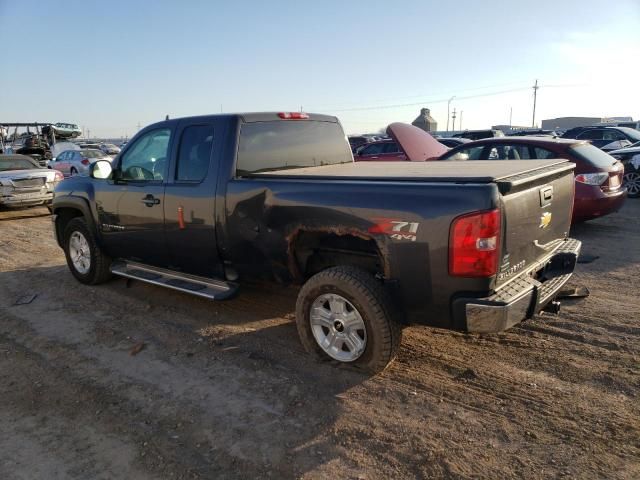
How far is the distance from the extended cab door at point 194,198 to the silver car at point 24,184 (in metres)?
8.89

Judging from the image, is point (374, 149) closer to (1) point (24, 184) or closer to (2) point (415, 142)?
(2) point (415, 142)

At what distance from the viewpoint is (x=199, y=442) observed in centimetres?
295

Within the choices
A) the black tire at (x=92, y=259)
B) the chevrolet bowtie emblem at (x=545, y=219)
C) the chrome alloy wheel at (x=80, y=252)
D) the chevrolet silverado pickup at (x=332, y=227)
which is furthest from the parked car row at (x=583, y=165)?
the chrome alloy wheel at (x=80, y=252)

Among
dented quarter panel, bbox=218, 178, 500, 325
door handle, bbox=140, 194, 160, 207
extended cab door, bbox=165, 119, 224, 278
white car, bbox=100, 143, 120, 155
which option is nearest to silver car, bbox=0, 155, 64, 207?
door handle, bbox=140, 194, 160, 207

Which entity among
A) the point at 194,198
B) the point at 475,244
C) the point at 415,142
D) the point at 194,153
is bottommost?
the point at 475,244

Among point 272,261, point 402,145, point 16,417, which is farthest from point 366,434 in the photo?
point 402,145

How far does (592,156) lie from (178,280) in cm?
659

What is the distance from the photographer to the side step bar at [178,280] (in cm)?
442

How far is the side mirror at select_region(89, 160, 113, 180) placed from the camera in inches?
211

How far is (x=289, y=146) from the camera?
476cm

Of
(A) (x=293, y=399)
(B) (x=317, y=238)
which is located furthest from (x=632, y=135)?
(A) (x=293, y=399)

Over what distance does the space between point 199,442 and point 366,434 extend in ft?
3.30

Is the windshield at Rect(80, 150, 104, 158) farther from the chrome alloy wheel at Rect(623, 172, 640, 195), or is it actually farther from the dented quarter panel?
the chrome alloy wheel at Rect(623, 172, 640, 195)

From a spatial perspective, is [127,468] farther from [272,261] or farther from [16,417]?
[272,261]
